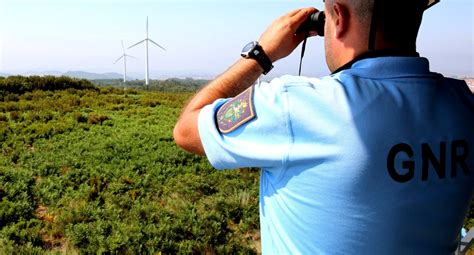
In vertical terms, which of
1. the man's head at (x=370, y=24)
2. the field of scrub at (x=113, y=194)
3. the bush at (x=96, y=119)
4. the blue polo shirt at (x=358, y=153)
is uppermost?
the man's head at (x=370, y=24)

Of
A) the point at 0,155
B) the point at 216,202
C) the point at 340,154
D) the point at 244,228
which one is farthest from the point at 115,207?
the point at 340,154

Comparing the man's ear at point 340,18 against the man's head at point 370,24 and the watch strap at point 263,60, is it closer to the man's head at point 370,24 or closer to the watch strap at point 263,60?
the man's head at point 370,24

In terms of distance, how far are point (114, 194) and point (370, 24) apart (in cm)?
580

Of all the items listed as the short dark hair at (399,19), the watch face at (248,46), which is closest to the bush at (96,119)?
the watch face at (248,46)

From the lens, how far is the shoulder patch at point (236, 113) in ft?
3.75

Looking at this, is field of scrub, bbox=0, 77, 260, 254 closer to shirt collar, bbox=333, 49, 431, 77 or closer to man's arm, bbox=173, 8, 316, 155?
man's arm, bbox=173, 8, 316, 155

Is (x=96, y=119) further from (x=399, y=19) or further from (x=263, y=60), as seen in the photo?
(x=399, y=19)

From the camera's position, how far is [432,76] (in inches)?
48.1

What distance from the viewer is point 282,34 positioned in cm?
146

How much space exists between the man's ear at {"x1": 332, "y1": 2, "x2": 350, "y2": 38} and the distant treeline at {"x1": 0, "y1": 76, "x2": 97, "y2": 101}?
16436 millimetres

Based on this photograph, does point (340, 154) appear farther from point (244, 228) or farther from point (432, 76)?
point (244, 228)

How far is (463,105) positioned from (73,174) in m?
6.79

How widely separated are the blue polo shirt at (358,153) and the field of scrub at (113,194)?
3763mm

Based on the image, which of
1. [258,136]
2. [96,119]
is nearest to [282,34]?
[258,136]
